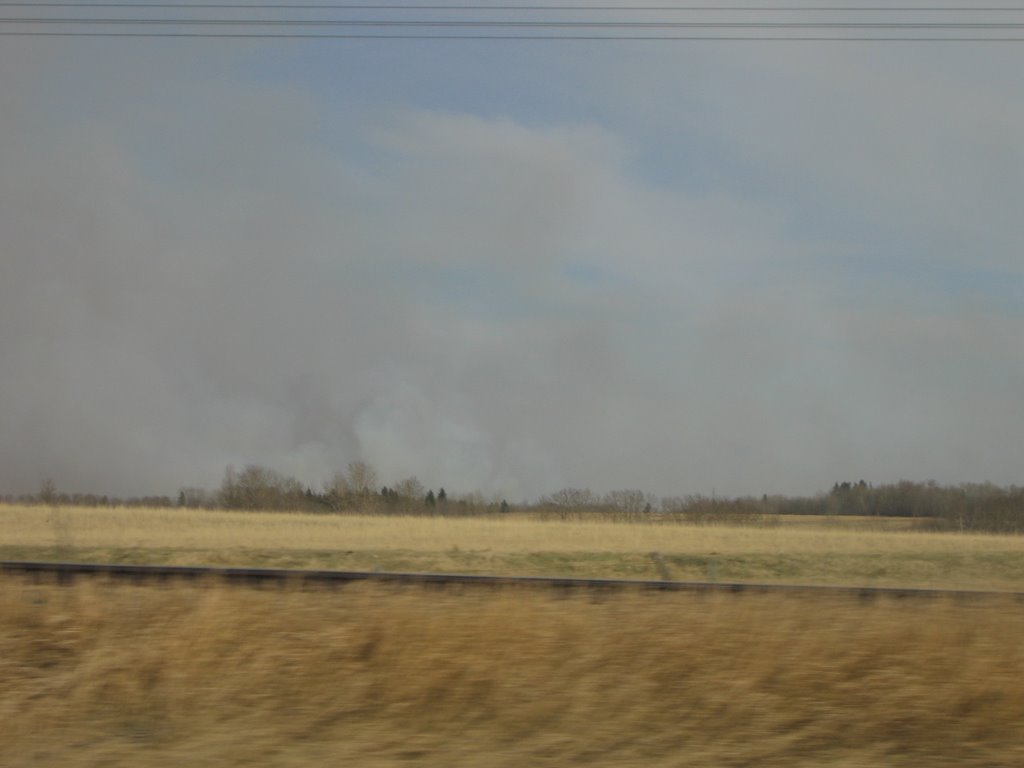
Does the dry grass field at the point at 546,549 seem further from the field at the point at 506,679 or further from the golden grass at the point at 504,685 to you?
the golden grass at the point at 504,685

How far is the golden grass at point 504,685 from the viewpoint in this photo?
248 inches

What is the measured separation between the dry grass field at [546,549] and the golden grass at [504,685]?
12.5m

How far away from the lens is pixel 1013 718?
6.86 metres

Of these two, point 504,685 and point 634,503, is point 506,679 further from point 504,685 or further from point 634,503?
point 634,503

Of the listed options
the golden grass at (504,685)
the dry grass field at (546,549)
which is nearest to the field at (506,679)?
the golden grass at (504,685)

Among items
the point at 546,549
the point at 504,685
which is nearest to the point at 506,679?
the point at 504,685

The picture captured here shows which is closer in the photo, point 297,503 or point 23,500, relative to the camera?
point 23,500

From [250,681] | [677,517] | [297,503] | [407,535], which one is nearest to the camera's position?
[250,681]

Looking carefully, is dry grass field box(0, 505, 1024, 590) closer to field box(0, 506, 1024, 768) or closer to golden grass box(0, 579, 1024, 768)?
field box(0, 506, 1024, 768)

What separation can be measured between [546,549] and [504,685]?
876 inches

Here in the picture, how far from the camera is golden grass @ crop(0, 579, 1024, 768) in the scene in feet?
20.7

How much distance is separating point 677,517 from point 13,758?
161 ft

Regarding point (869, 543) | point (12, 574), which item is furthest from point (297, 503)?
point (12, 574)

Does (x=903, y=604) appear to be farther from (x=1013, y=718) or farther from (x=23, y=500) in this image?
(x=23, y=500)
